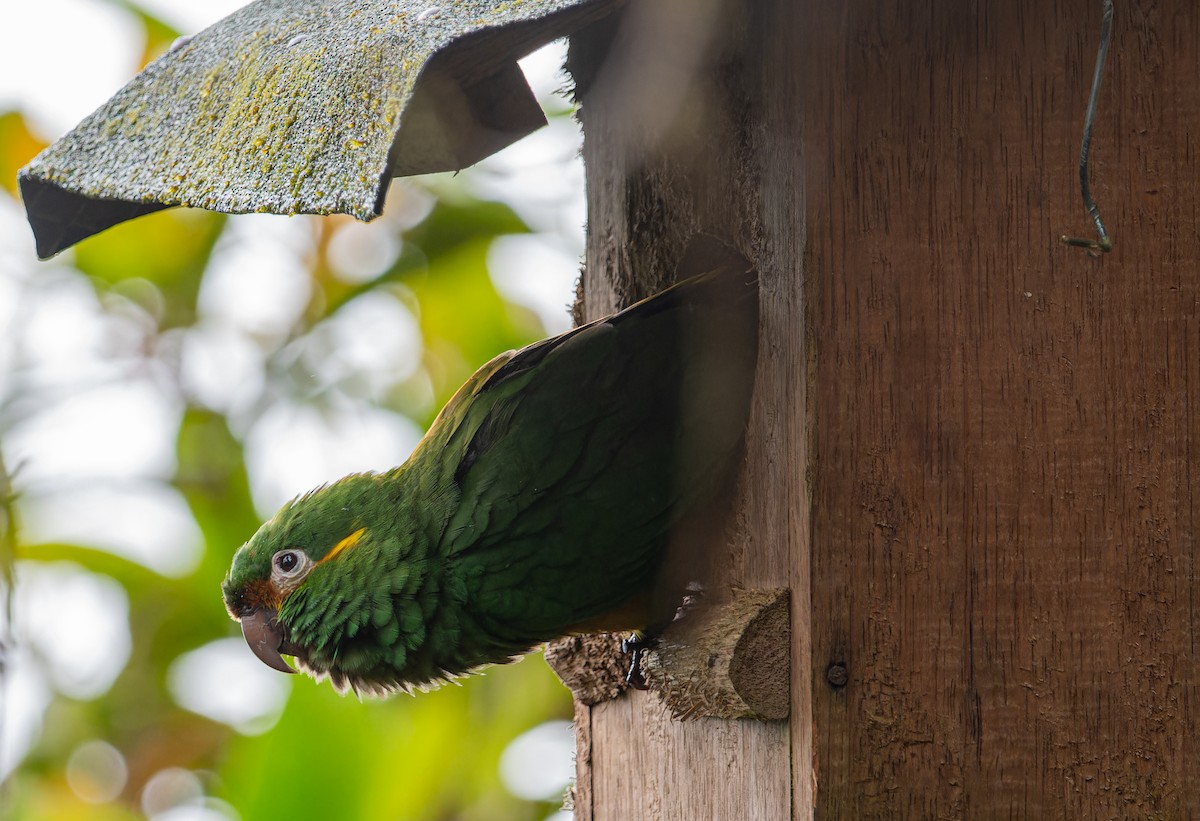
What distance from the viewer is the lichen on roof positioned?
1216 mm

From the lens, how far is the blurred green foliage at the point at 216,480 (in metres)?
3.60

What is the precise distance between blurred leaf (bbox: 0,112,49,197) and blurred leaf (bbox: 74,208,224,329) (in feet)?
1.03

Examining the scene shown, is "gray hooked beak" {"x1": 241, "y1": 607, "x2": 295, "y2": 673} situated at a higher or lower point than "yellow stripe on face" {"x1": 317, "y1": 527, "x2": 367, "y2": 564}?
lower

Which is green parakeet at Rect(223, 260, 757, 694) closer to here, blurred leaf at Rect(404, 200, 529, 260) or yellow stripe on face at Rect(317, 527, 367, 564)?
yellow stripe on face at Rect(317, 527, 367, 564)

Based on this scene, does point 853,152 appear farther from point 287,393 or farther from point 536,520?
point 287,393

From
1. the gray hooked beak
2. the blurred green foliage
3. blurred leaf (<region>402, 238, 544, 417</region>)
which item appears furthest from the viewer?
blurred leaf (<region>402, 238, 544, 417</region>)

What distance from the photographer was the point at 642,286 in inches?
87.5

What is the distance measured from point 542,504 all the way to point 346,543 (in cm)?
42

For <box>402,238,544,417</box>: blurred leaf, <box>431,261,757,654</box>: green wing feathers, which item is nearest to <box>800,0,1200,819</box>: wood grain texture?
<box>431,261,757,654</box>: green wing feathers

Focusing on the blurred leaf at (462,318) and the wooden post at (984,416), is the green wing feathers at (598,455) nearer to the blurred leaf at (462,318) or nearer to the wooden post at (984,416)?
the wooden post at (984,416)

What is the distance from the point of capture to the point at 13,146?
12.7 feet

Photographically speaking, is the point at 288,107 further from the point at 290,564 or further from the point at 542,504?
the point at 290,564

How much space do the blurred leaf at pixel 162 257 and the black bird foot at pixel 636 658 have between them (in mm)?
2465

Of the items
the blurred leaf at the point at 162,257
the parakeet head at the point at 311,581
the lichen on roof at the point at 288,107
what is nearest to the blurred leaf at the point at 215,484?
the blurred leaf at the point at 162,257
